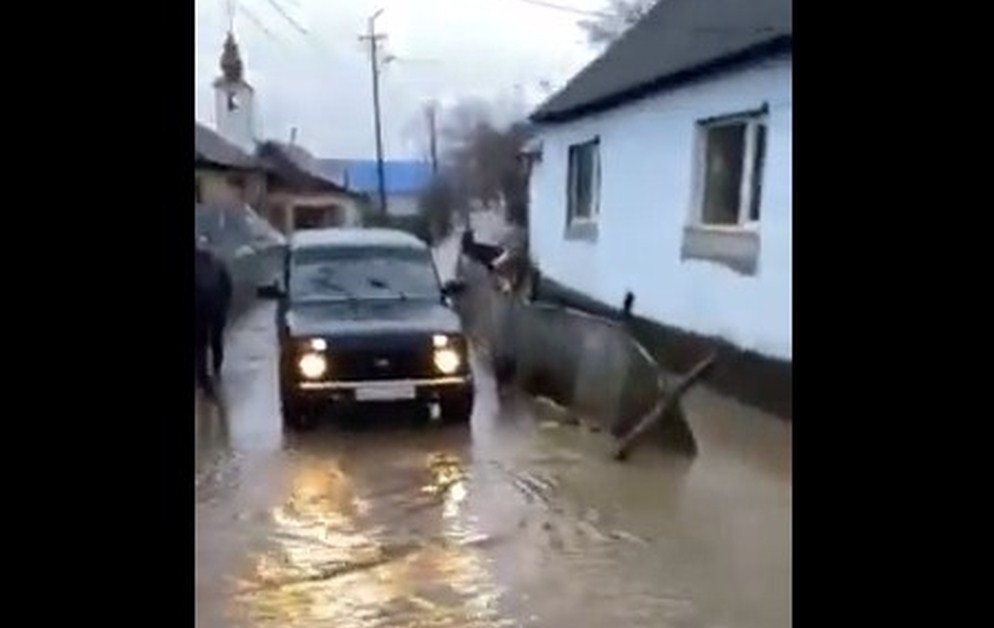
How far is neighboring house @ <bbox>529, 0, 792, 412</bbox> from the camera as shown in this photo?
1.99m

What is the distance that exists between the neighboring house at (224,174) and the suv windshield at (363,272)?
0.13m

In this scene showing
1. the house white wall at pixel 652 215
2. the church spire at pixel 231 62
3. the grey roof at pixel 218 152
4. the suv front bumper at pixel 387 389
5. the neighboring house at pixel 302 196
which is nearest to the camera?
the grey roof at pixel 218 152

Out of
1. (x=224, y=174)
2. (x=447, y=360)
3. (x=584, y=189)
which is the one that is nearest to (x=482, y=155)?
(x=584, y=189)

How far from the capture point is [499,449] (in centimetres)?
213

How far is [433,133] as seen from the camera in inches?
75.8

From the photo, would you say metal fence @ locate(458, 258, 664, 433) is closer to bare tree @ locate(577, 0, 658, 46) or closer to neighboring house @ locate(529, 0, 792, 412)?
neighboring house @ locate(529, 0, 792, 412)

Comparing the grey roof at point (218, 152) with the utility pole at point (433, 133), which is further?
the utility pole at point (433, 133)

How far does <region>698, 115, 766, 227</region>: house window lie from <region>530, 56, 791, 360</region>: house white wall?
0.03 m

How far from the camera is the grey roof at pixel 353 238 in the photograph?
1.90 m

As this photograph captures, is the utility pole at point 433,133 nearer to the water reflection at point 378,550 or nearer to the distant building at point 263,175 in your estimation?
the distant building at point 263,175

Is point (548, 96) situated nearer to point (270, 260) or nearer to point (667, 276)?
point (667, 276)

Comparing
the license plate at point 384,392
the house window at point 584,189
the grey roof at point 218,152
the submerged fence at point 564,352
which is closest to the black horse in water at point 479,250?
the submerged fence at point 564,352
